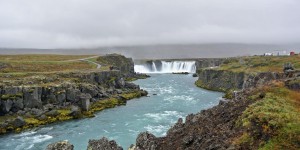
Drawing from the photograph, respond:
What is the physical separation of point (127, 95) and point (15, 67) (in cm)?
3718

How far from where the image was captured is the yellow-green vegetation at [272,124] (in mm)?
20453

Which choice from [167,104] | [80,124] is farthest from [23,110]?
[167,104]

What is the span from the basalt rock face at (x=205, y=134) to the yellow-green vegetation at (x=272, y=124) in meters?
1.20

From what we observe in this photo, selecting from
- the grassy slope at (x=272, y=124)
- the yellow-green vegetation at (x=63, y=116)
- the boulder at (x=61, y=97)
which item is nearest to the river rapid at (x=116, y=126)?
the yellow-green vegetation at (x=63, y=116)

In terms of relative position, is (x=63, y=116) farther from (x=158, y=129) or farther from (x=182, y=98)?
(x=182, y=98)

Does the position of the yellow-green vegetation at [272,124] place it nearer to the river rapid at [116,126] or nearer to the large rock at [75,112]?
the river rapid at [116,126]

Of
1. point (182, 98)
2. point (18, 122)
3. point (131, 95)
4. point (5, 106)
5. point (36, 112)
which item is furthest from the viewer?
point (131, 95)

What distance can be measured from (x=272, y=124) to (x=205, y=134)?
6.44 metres

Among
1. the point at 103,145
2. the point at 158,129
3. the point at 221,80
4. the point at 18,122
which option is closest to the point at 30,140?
the point at 18,122

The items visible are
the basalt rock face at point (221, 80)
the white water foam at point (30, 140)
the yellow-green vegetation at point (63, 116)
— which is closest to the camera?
the white water foam at point (30, 140)

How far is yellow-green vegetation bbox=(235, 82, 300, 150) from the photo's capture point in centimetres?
2045

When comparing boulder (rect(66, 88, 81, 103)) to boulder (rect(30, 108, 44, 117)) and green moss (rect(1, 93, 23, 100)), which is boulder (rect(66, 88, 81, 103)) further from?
green moss (rect(1, 93, 23, 100))

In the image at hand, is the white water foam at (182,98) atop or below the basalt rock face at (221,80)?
below

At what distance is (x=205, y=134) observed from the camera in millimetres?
26812
